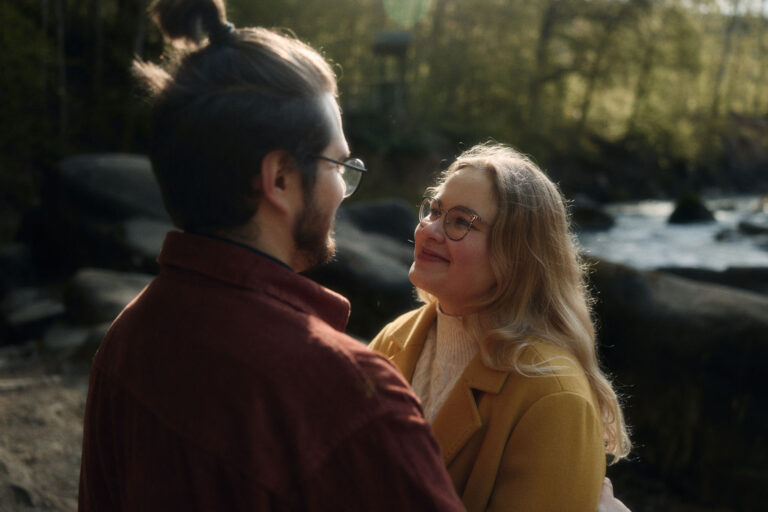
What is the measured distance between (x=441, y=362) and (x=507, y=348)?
26 centimetres

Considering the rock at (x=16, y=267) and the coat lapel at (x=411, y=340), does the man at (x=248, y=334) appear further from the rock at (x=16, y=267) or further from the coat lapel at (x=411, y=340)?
the rock at (x=16, y=267)

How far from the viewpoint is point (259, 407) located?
3.22 ft

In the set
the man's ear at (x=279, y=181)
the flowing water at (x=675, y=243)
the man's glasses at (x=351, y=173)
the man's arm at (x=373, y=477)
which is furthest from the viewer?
the flowing water at (x=675, y=243)

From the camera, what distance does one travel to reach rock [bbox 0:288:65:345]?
7.01 metres

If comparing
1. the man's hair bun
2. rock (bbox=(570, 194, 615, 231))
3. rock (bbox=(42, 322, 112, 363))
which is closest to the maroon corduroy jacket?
the man's hair bun

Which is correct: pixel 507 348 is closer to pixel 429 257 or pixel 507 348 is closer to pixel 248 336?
pixel 429 257

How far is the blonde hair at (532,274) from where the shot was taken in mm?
1817

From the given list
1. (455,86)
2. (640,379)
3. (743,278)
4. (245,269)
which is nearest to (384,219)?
(743,278)

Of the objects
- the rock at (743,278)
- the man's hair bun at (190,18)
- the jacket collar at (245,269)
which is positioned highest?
the man's hair bun at (190,18)

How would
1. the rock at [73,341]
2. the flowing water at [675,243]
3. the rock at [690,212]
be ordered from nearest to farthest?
the rock at [73,341] → the flowing water at [675,243] → the rock at [690,212]

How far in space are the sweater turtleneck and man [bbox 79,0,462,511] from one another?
787 mm

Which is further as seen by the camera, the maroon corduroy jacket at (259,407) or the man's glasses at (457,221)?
the man's glasses at (457,221)

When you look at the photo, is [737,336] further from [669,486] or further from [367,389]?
[367,389]

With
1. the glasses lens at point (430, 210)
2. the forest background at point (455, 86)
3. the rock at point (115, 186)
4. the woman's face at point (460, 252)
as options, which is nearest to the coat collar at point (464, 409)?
the woman's face at point (460, 252)
